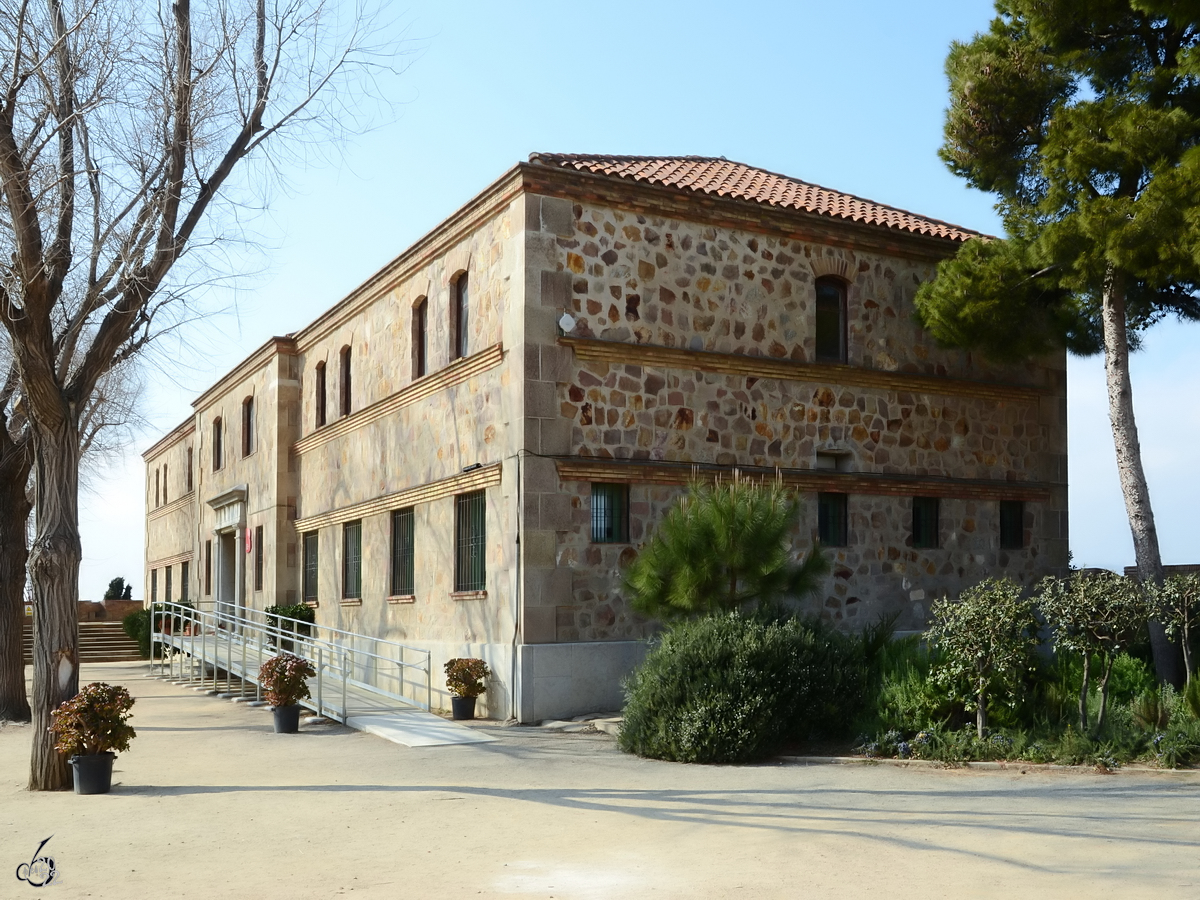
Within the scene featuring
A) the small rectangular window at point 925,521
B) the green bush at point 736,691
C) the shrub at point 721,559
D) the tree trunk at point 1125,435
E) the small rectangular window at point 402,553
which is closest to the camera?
the green bush at point 736,691

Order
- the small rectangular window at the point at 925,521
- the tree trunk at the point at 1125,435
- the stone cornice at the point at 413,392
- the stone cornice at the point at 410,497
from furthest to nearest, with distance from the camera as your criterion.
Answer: the small rectangular window at the point at 925,521, the stone cornice at the point at 413,392, the stone cornice at the point at 410,497, the tree trunk at the point at 1125,435

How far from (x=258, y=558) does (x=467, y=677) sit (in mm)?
13800

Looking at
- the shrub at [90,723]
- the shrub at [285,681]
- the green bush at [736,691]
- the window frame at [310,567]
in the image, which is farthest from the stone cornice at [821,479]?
the window frame at [310,567]

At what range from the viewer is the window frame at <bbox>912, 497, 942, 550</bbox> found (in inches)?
786

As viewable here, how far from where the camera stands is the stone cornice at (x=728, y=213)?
680 inches

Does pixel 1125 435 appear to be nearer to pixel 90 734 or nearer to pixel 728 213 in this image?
pixel 728 213

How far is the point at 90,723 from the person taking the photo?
11.5 meters

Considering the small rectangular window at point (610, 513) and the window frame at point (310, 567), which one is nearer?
the small rectangular window at point (610, 513)

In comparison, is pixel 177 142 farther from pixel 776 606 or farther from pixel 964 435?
pixel 964 435

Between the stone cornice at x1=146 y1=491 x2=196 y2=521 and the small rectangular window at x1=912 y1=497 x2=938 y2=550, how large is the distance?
25.2 metres

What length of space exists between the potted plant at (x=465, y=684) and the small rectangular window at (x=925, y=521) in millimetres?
7393

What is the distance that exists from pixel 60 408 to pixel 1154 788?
421 inches

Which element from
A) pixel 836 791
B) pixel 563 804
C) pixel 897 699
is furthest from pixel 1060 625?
pixel 563 804

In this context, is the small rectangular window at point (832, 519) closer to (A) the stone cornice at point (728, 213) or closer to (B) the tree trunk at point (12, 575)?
(A) the stone cornice at point (728, 213)
